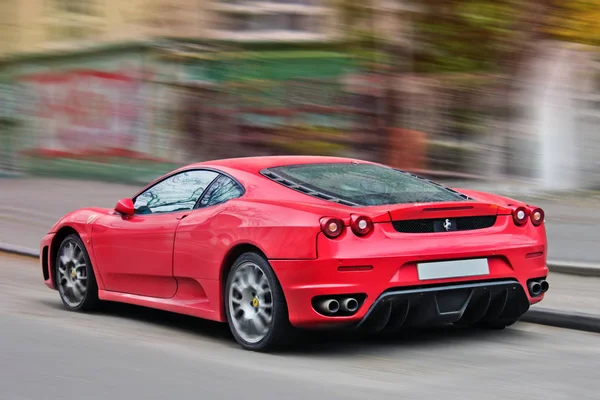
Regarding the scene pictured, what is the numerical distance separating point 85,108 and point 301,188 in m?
18.2

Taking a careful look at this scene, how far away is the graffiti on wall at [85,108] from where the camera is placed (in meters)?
23.5

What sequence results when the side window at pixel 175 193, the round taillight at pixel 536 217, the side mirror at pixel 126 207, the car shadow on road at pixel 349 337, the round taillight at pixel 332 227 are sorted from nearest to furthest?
the round taillight at pixel 332 227, the car shadow on road at pixel 349 337, the round taillight at pixel 536 217, the side window at pixel 175 193, the side mirror at pixel 126 207

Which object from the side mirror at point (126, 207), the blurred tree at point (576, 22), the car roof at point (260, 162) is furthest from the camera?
the blurred tree at point (576, 22)

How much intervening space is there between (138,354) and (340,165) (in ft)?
6.44

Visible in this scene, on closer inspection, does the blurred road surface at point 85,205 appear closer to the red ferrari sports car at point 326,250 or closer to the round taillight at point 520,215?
the round taillight at point 520,215

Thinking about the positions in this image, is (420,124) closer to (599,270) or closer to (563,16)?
(563,16)

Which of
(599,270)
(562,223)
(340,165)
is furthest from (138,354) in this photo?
(562,223)

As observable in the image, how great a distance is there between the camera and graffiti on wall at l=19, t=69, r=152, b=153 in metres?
23.5

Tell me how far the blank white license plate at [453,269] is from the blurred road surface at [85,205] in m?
4.39

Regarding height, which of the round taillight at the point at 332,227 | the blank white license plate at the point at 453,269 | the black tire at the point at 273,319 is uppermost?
the round taillight at the point at 332,227

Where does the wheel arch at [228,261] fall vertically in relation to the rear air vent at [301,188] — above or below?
below

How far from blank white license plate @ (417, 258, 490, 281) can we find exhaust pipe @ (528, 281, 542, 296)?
0.43m

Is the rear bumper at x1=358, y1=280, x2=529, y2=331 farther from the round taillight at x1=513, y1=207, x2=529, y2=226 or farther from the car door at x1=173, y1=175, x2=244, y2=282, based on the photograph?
the car door at x1=173, y1=175, x2=244, y2=282

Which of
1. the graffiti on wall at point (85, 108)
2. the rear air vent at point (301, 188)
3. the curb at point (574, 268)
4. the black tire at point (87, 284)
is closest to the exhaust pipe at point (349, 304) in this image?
the rear air vent at point (301, 188)
